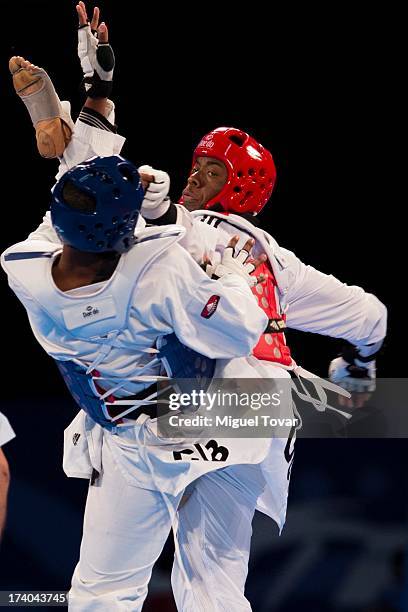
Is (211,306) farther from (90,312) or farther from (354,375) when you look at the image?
(354,375)

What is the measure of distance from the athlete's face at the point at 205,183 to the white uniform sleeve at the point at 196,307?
0.82 m

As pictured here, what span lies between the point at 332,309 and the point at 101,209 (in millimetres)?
1443

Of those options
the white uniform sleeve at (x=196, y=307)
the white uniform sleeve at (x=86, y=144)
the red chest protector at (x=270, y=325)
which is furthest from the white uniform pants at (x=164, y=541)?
the white uniform sleeve at (x=86, y=144)

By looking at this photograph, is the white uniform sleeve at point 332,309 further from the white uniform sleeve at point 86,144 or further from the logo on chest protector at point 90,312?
the logo on chest protector at point 90,312

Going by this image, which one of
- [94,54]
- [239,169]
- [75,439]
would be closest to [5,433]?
[75,439]

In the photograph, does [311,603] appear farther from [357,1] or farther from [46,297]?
[357,1]

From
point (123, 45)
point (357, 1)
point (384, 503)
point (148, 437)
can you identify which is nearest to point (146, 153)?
point (123, 45)

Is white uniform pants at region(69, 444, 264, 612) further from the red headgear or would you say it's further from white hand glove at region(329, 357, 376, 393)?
the red headgear

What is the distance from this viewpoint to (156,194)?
10.5 feet

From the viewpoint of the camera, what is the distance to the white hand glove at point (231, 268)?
322cm

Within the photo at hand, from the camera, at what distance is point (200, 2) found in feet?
18.5

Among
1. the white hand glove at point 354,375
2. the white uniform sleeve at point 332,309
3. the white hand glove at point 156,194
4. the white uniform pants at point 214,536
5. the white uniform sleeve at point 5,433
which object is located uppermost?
the white hand glove at point 156,194

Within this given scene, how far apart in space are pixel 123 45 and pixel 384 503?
291cm

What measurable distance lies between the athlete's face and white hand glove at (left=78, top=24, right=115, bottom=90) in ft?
2.14
